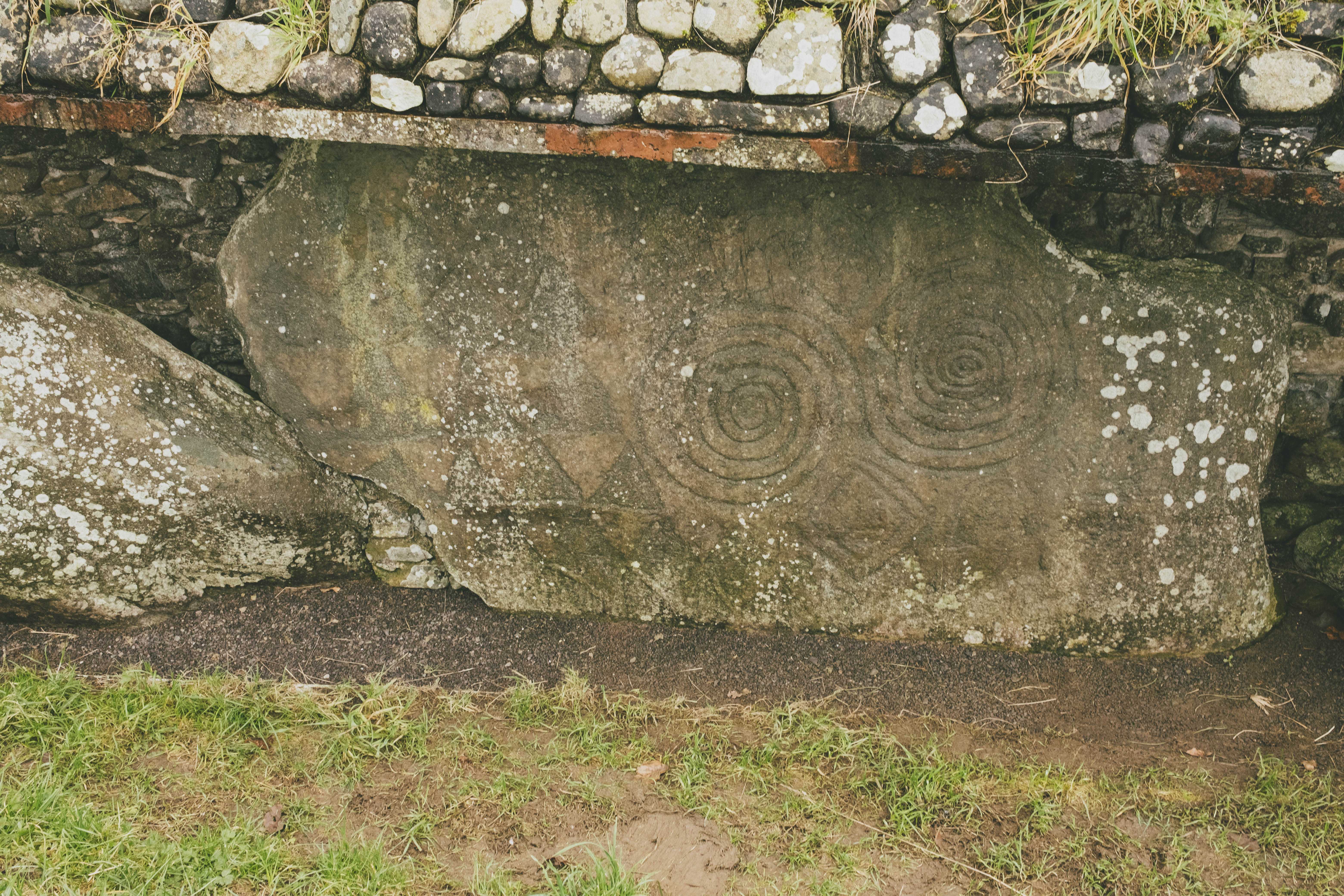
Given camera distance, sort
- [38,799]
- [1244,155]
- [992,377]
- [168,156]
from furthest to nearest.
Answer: [168,156] → [992,377] → [38,799] → [1244,155]

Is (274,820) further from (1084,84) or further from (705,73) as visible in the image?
(1084,84)

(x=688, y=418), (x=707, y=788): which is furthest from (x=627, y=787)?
(x=688, y=418)

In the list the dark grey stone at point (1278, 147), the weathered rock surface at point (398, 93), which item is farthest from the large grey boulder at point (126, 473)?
the dark grey stone at point (1278, 147)

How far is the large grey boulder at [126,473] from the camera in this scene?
313cm

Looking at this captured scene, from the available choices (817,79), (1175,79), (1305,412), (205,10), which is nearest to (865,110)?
(817,79)

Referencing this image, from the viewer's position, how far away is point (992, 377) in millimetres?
3051

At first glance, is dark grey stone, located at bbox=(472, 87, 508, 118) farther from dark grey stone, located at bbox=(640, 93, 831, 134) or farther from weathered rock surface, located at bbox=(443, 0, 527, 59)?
dark grey stone, located at bbox=(640, 93, 831, 134)

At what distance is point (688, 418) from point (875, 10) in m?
1.42

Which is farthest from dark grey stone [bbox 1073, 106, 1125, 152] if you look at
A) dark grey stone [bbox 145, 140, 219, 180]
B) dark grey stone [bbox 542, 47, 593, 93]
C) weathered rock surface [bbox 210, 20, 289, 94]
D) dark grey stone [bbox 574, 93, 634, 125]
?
dark grey stone [bbox 145, 140, 219, 180]

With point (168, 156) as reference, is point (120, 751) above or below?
below

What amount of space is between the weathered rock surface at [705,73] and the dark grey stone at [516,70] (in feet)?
1.18

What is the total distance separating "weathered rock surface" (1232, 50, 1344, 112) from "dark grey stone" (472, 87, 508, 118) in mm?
1906

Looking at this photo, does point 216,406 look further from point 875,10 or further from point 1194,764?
point 1194,764

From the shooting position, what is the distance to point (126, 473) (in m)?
3.19
